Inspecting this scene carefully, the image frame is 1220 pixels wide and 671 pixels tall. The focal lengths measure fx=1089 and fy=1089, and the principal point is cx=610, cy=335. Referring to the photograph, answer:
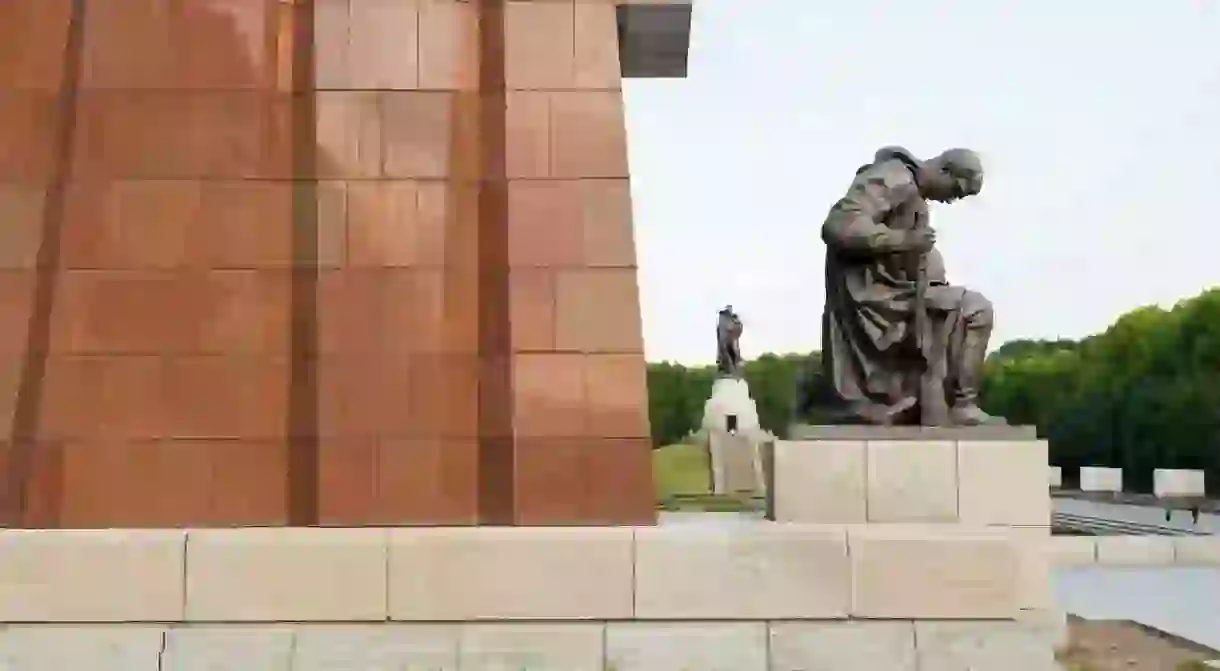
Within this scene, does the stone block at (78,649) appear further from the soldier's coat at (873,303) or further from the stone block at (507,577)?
the soldier's coat at (873,303)

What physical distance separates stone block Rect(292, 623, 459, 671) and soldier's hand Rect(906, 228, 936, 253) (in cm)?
454

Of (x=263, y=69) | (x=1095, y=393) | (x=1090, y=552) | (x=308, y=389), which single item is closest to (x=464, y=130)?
(x=263, y=69)

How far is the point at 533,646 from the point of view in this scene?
7.09m

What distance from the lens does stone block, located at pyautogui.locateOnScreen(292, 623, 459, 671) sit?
7031 millimetres

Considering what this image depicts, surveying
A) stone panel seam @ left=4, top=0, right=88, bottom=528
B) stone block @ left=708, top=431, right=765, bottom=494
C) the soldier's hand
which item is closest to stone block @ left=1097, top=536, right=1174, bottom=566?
stone block @ left=708, top=431, right=765, bottom=494

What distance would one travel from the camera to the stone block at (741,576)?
714 cm

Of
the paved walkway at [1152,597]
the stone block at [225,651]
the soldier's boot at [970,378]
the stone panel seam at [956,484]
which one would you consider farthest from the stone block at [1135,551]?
the stone block at [225,651]

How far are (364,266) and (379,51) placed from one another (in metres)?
1.68

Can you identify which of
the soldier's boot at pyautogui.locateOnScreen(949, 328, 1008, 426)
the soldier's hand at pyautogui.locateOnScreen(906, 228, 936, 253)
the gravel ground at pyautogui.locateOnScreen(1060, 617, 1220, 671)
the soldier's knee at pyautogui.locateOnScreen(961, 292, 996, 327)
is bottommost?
the gravel ground at pyautogui.locateOnScreen(1060, 617, 1220, 671)

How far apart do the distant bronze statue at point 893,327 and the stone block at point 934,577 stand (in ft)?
4.37

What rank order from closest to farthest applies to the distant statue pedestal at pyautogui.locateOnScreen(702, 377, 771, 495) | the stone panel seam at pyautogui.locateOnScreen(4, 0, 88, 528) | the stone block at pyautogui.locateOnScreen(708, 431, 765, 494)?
the stone panel seam at pyautogui.locateOnScreen(4, 0, 88, 528), the stone block at pyautogui.locateOnScreen(708, 431, 765, 494), the distant statue pedestal at pyautogui.locateOnScreen(702, 377, 771, 495)

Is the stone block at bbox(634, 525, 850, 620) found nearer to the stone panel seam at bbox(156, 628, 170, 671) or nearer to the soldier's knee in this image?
the soldier's knee

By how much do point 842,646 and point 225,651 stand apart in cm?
401

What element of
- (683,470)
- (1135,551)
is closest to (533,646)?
(1135,551)
